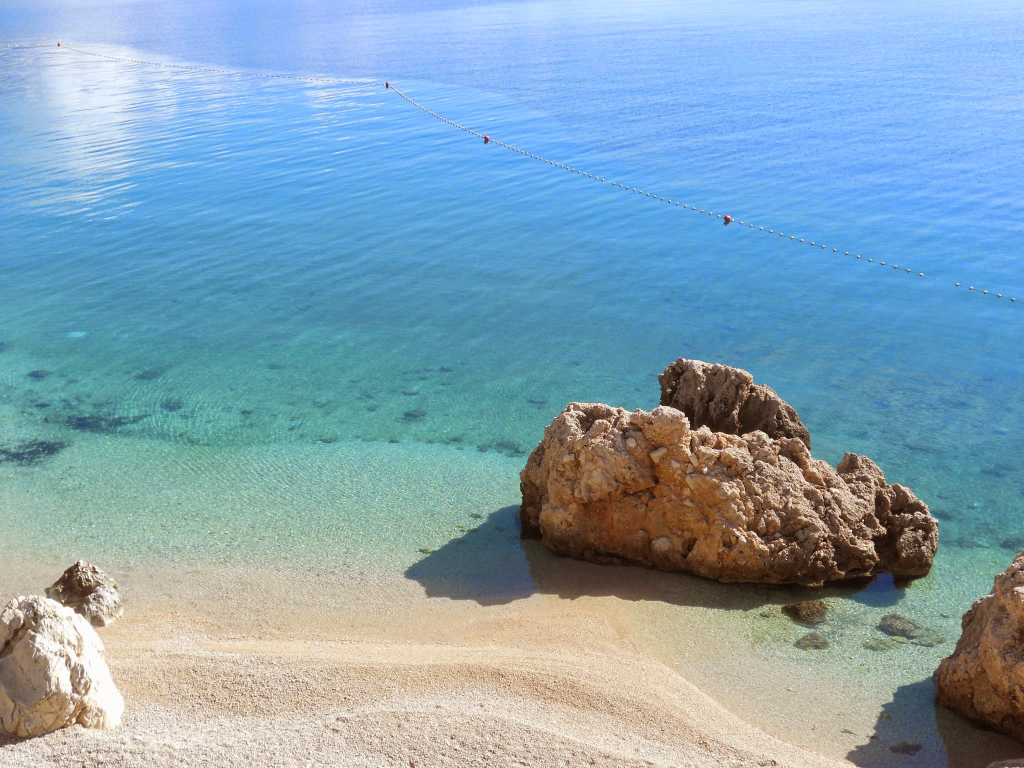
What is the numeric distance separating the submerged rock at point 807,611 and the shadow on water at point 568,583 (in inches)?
3.8

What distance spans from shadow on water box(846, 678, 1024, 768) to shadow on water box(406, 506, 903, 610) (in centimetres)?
178

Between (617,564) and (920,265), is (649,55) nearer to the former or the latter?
(920,265)

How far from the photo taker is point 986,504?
12.0m

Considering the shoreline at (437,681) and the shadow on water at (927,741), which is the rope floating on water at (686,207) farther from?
the shadow on water at (927,741)

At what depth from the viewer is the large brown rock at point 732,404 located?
11531 millimetres

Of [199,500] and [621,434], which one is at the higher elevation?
[621,434]

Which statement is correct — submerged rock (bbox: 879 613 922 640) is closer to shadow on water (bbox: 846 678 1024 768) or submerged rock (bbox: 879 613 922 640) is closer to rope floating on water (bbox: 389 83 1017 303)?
shadow on water (bbox: 846 678 1024 768)

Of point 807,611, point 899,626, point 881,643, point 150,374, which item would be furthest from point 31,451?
point 899,626

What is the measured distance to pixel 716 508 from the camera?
10070 millimetres

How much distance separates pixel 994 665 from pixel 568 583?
427 centimetres

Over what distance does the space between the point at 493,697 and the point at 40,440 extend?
Result: 31.2 feet

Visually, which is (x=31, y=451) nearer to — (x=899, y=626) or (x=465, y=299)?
(x=465, y=299)

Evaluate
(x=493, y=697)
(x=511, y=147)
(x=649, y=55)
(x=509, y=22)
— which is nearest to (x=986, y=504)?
(x=493, y=697)

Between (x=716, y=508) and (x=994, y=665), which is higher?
(x=716, y=508)
